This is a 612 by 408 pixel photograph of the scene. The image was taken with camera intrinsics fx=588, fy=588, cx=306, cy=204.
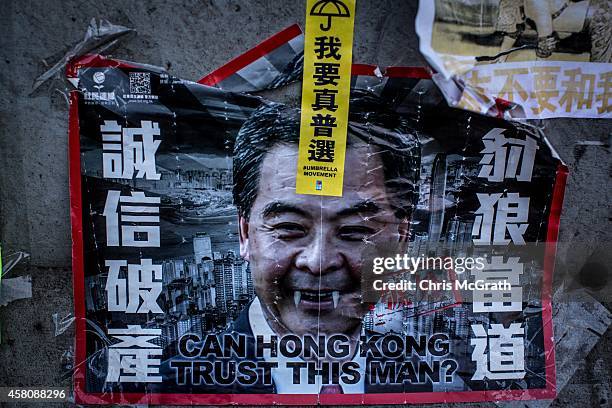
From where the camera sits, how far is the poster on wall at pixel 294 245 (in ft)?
8.38

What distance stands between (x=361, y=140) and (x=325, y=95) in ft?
0.82

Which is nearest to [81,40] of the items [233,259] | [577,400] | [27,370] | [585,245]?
[233,259]

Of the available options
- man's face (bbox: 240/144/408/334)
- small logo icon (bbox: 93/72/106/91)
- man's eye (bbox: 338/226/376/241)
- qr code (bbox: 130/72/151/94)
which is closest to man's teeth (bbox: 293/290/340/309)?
man's face (bbox: 240/144/408/334)

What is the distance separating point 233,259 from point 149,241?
0.38 meters

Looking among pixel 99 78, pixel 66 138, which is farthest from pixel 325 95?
pixel 66 138

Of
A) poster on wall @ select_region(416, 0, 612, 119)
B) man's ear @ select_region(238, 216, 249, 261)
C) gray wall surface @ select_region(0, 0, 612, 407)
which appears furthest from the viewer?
man's ear @ select_region(238, 216, 249, 261)

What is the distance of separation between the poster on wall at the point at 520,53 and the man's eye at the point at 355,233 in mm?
661

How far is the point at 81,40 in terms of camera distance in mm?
2520

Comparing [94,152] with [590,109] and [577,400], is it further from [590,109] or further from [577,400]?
[577,400]

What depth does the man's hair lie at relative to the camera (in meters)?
2.56

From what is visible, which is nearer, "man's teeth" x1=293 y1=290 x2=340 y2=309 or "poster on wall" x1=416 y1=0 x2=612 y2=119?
"poster on wall" x1=416 y1=0 x2=612 y2=119

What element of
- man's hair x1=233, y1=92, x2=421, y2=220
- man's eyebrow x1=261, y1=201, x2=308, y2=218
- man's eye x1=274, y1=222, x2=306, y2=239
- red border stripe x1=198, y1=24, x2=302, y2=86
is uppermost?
red border stripe x1=198, y1=24, x2=302, y2=86

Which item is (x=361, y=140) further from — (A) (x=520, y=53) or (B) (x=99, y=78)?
(B) (x=99, y=78)

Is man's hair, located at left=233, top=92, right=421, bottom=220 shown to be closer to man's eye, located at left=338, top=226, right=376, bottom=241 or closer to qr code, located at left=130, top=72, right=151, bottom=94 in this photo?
man's eye, located at left=338, top=226, right=376, bottom=241
